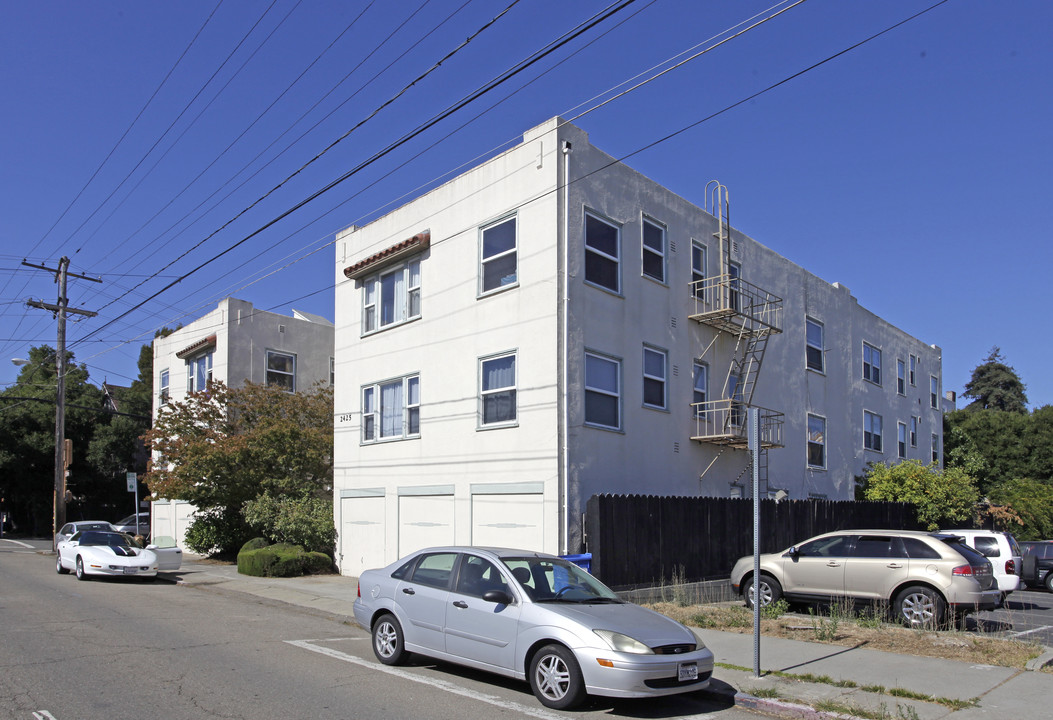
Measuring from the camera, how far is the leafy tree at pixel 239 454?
23.0 m

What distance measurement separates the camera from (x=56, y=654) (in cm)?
928

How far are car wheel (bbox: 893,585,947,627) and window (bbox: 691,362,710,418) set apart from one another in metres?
6.65

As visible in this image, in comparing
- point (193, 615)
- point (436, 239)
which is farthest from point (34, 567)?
point (436, 239)

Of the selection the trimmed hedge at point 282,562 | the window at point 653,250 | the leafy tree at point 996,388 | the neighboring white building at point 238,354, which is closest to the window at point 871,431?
the window at point 653,250

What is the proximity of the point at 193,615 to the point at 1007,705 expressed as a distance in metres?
11.5

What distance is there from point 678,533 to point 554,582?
809 centimetres

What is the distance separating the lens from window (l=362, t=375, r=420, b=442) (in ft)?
61.3

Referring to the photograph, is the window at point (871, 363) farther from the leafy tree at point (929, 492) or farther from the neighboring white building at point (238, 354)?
the neighboring white building at point (238, 354)

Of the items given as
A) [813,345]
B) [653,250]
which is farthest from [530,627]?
[813,345]

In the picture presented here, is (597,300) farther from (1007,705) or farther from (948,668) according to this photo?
(1007,705)

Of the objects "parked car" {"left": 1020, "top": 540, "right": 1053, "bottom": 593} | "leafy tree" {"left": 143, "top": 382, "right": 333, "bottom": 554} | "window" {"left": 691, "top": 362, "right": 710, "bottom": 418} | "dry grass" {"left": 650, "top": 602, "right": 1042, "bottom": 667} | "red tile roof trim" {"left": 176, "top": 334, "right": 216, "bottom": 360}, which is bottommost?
"parked car" {"left": 1020, "top": 540, "right": 1053, "bottom": 593}

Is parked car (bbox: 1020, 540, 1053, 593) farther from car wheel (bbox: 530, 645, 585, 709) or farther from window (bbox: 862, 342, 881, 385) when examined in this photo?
car wheel (bbox: 530, 645, 585, 709)

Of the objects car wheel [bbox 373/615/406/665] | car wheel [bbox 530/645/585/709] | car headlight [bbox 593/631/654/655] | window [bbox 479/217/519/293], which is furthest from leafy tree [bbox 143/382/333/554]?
car headlight [bbox 593/631/654/655]

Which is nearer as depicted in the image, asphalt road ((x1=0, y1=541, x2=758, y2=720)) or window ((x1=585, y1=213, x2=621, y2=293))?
asphalt road ((x1=0, y1=541, x2=758, y2=720))
